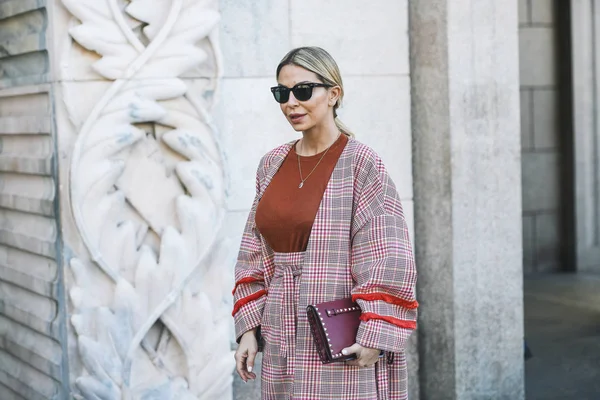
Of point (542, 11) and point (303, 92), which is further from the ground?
point (542, 11)

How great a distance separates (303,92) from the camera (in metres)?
3.70

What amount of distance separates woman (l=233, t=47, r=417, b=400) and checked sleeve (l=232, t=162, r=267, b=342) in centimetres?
7

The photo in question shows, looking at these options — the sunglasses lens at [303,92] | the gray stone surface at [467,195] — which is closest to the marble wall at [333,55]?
the gray stone surface at [467,195]

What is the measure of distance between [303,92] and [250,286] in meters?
0.77

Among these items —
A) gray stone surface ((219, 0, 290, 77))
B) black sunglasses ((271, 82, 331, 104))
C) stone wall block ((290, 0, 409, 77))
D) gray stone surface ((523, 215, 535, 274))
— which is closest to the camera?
black sunglasses ((271, 82, 331, 104))

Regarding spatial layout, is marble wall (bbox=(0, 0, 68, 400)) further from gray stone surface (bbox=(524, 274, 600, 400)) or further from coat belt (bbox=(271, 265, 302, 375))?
gray stone surface (bbox=(524, 274, 600, 400))

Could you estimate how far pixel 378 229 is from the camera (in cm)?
361

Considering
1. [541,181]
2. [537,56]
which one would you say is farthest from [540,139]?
[537,56]

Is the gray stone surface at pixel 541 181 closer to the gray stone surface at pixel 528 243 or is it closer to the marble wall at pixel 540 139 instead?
the marble wall at pixel 540 139

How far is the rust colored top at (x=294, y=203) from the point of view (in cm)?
372

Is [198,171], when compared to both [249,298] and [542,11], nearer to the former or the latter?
[249,298]

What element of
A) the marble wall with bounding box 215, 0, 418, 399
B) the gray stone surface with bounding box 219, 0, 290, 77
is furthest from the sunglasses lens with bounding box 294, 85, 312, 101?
the gray stone surface with bounding box 219, 0, 290, 77

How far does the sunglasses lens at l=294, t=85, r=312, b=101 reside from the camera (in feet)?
12.1

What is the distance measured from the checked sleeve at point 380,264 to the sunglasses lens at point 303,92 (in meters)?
0.30
